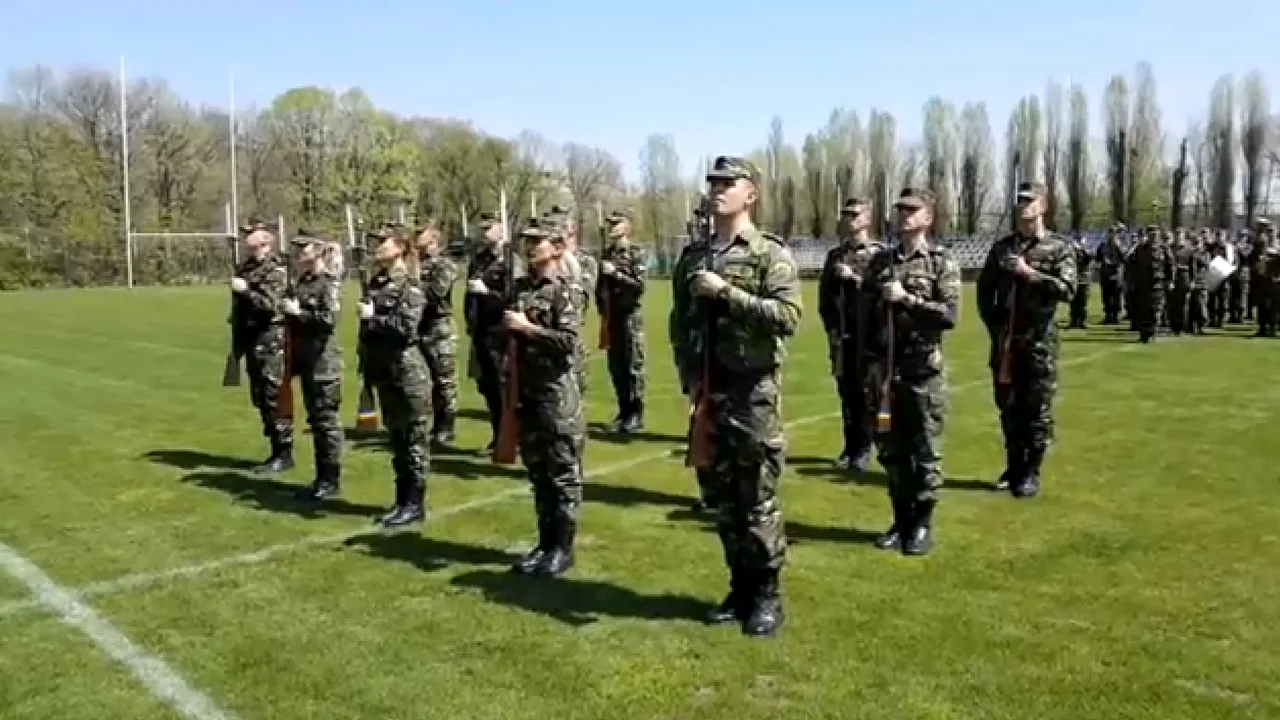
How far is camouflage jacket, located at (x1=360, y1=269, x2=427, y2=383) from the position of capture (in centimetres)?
773

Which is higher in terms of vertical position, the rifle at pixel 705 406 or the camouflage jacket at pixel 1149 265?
the camouflage jacket at pixel 1149 265

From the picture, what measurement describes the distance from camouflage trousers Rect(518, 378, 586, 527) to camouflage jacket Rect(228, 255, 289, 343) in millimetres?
3574

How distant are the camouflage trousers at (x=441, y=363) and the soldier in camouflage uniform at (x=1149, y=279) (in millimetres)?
14350

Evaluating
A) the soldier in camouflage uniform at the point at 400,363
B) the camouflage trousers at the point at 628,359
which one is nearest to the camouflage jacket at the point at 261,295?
the soldier in camouflage uniform at the point at 400,363

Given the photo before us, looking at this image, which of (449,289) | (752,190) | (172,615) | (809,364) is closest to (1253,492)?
(752,190)

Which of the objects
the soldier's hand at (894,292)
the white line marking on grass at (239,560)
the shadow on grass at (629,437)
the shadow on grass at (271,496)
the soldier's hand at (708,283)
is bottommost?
the white line marking on grass at (239,560)

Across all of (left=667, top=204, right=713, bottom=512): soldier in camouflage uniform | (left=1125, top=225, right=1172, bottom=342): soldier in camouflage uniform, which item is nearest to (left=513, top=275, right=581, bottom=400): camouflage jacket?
(left=667, top=204, right=713, bottom=512): soldier in camouflage uniform

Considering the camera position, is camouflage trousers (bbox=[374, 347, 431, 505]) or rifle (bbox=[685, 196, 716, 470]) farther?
camouflage trousers (bbox=[374, 347, 431, 505])

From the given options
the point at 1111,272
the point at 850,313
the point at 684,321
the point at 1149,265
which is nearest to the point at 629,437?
the point at 850,313

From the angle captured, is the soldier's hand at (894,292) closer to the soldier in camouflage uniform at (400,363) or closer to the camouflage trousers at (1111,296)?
the soldier in camouflage uniform at (400,363)

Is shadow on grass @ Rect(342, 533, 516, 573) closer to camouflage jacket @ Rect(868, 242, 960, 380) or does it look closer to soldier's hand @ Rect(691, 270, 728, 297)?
soldier's hand @ Rect(691, 270, 728, 297)

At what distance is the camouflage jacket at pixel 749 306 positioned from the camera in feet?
17.6

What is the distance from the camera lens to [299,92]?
69250 millimetres

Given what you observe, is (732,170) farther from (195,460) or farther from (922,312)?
(195,460)
